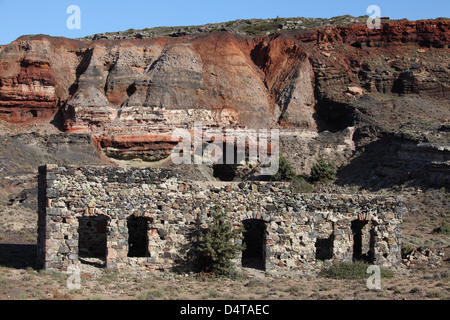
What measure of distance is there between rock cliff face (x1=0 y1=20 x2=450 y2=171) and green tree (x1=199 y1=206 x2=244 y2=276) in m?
33.8

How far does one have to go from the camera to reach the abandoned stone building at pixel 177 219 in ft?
55.6

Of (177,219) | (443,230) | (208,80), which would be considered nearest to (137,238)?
(177,219)

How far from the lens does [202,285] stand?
16.7 m

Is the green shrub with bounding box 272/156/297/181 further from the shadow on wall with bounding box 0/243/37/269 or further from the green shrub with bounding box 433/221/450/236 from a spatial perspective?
the shadow on wall with bounding box 0/243/37/269

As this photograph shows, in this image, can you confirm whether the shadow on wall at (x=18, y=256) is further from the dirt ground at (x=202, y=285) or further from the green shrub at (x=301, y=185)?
the green shrub at (x=301, y=185)

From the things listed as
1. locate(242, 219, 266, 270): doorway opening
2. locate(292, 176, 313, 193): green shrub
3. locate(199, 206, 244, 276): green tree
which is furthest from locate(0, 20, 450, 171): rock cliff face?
locate(199, 206, 244, 276): green tree

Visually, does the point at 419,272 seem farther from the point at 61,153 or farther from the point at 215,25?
the point at 215,25

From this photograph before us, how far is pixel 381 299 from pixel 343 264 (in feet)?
11.8

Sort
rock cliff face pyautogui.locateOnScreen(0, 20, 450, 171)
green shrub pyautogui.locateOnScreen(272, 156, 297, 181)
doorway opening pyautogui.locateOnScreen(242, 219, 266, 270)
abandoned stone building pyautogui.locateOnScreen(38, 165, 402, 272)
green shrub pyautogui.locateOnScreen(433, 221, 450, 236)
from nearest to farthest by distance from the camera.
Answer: abandoned stone building pyautogui.locateOnScreen(38, 165, 402, 272) < doorway opening pyautogui.locateOnScreen(242, 219, 266, 270) < green shrub pyautogui.locateOnScreen(433, 221, 450, 236) < green shrub pyautogui.locateOnScreen(272, 156, 297, 181) < rock cliff face pyautogui.locateOnScreen(0, 20, 450, 171)

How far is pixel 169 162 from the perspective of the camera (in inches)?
1981

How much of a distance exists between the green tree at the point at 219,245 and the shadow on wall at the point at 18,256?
17.0ft

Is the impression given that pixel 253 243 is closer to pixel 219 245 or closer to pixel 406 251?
pixel 219 245

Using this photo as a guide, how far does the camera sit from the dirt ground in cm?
1512
